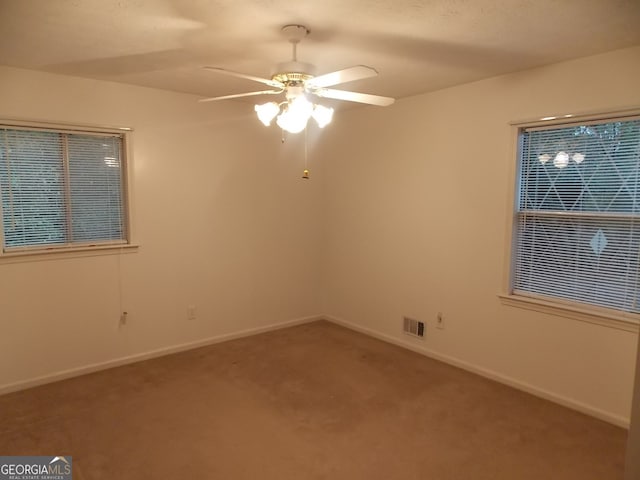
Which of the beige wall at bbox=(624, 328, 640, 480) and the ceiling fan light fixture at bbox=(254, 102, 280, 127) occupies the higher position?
the ceiling fan light fixture at bbox=(254, 102, 280, 127)

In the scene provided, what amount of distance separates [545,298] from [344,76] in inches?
87.6

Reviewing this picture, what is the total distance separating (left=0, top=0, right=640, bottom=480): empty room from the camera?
7.62 feet

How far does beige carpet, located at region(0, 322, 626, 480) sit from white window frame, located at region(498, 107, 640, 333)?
0.67 meters

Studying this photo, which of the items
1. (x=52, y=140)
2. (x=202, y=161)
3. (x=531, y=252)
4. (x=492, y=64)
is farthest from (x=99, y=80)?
(x=531, y=252)

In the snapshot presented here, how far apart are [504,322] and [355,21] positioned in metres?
2.47

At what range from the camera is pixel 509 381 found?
3311mm

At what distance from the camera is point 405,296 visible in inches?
162

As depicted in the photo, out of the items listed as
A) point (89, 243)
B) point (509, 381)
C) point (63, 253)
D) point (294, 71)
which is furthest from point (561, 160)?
point (63, 253)

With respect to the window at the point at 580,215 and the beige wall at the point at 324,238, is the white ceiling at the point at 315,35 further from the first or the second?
the window at the point at 580,215

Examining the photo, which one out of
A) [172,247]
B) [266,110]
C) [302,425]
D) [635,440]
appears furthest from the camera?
[172,247]

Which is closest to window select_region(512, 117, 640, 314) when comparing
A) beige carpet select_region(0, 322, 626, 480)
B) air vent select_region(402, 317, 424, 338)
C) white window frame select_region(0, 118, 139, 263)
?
beige carpet select_region(0, 322, 626, 480)

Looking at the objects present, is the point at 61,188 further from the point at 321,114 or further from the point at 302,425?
the point at 302,425

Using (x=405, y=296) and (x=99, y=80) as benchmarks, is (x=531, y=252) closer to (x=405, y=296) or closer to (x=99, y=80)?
(x=405, y=296)

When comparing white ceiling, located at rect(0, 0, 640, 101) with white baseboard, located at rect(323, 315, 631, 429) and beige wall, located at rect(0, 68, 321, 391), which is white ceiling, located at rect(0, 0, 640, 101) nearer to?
beige wall, located at rect(0, 68, 321, 391)
